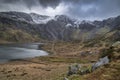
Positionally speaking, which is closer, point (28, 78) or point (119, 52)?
point (119, 52)

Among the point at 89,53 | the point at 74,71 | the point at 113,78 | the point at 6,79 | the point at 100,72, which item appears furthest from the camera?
the point at 89,53

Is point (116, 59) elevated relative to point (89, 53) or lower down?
lower down

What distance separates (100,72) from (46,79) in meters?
21.5

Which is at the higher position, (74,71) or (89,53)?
(89,53)

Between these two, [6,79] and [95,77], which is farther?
[6,79]

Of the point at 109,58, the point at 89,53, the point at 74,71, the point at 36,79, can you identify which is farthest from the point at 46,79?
the point at 89,53

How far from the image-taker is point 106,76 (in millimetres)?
25422

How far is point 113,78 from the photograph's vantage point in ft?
82.1

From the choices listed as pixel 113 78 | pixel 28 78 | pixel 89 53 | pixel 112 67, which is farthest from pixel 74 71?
pixel 89 53

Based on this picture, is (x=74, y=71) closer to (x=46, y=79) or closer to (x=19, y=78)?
(x=46, y=79)

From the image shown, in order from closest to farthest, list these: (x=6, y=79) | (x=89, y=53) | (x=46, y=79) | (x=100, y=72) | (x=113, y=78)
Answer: (x=113, y=78), (x=100, y=72), (x=46, y=79), (x=6, y=79), (x=89, y=53)

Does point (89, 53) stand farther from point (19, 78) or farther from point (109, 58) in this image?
point (109, 58)

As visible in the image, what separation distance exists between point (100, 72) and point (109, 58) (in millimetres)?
6748

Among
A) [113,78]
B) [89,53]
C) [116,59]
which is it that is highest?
[89,53]
